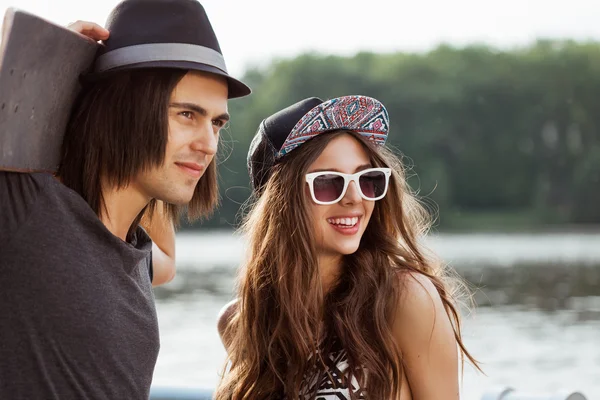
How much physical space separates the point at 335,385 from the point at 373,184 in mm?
609

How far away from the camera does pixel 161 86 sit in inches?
97.0

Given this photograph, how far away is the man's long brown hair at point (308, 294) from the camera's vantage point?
9.15ft

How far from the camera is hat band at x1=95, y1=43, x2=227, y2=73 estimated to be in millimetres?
2436

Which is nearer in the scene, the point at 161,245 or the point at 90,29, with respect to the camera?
the point at 90,29

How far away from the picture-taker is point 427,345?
273cm

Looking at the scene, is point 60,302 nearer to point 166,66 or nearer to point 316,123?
point 166,66

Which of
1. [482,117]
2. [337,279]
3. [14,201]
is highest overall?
[14,201]

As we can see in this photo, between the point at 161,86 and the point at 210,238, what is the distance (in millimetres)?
38324

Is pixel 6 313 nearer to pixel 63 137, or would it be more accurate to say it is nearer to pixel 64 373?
pixel 64 373

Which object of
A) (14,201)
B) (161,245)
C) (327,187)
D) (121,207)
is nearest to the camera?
(14,201)

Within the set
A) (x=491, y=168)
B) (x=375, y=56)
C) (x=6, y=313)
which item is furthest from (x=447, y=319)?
(x=375, y=56)

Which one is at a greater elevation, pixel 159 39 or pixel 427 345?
pixel 159 39

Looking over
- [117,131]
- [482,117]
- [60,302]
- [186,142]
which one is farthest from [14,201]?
[482,117]

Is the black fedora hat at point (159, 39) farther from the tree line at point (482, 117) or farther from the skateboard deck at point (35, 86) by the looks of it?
the tree line at point (482, 117)
